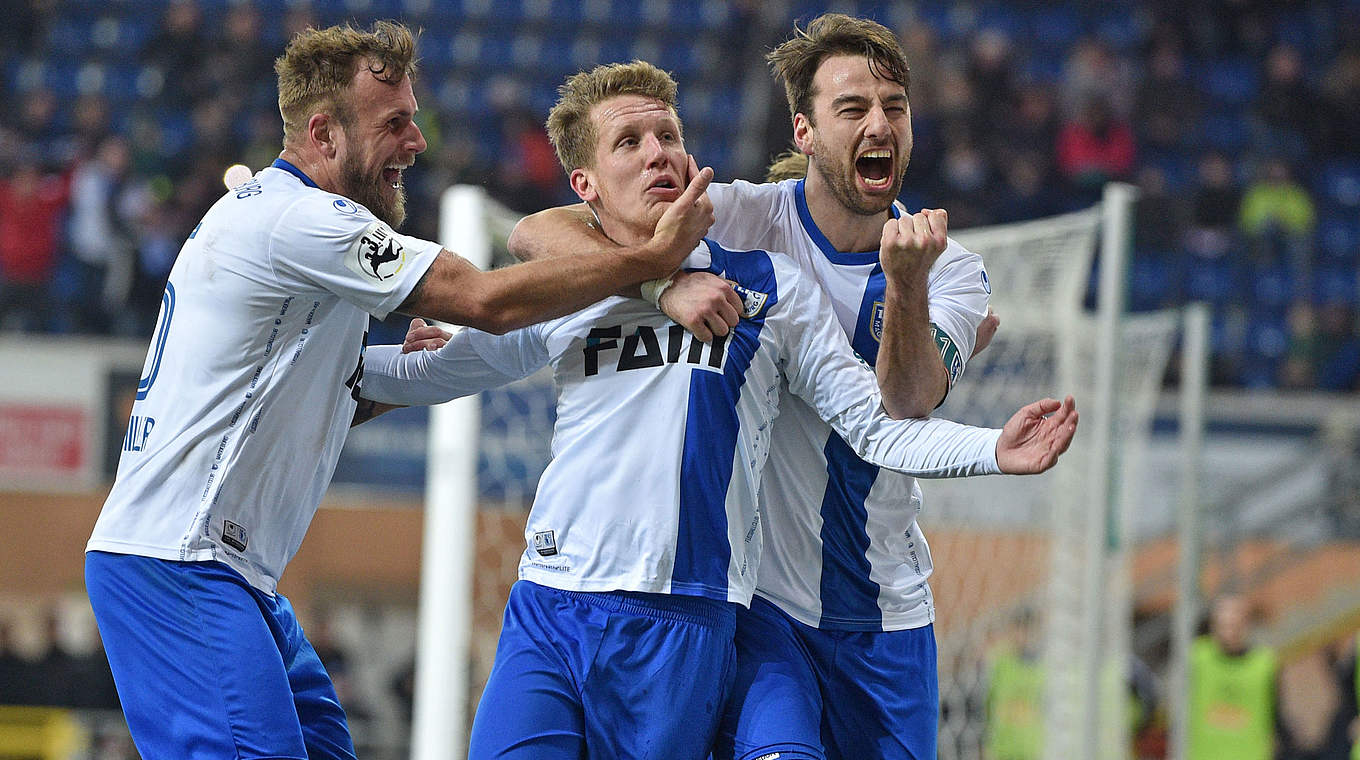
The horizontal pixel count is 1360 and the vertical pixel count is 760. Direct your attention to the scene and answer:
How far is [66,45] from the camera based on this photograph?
18.2 meters

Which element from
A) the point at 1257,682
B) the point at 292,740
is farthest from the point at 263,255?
the point at 1257,682

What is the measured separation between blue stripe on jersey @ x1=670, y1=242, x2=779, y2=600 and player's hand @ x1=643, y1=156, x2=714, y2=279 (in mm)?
239

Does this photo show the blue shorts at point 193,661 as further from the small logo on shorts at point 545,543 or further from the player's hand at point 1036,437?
the player's hand at point 1036,437

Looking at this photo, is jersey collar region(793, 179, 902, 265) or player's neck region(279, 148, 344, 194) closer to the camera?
player's neck region(279, 148, 344, 194)

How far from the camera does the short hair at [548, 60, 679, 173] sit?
3906 mm

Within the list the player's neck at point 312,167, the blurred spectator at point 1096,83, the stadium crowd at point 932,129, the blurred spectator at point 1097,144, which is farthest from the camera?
the blurred spectator at point 1096,83

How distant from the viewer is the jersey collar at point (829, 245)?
13.5ft

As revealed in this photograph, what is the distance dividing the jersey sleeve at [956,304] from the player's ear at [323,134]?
5.06 feet

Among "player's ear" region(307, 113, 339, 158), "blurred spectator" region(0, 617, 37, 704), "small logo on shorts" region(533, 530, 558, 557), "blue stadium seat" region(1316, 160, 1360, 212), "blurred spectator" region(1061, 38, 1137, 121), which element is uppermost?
"blurred spectator" region(1061, 38, 1137, 121)

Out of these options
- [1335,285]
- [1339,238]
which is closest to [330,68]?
[1335,285]

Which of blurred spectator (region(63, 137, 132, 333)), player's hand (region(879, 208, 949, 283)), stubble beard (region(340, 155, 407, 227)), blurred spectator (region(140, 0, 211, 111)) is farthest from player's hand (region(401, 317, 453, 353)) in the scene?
blurred spectator (region(140, 0, 211, 111))

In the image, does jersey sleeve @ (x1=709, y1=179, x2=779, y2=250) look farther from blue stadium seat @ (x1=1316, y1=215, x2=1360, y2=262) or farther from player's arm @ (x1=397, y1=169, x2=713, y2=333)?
blue stadium seat @ (x1=1316, y1=215, x2=1360, y2=262)

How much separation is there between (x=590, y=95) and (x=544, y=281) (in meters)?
0.62

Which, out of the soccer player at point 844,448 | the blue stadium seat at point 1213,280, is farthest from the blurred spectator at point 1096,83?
the soccer player at point 844,448
